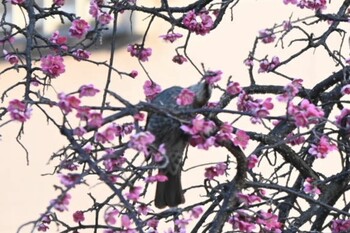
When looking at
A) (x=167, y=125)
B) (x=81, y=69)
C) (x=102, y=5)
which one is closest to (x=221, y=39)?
(x=81, y=69)

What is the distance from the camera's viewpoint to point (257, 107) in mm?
2002

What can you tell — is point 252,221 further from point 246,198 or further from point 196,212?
point 196,212

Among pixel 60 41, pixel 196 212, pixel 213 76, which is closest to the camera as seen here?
pixel 213 76

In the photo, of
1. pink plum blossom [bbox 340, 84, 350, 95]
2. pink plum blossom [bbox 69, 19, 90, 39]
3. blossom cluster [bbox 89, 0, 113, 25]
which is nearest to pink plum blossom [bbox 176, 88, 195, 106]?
pink plum blossom [bbox 340, 84, 350, 95]

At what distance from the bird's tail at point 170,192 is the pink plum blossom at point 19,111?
0.42 m

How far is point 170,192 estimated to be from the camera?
7.54ft

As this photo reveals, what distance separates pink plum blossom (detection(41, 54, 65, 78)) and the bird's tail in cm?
53

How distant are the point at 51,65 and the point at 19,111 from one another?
24.5 inches

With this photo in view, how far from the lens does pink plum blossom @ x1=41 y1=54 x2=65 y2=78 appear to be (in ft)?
8.56

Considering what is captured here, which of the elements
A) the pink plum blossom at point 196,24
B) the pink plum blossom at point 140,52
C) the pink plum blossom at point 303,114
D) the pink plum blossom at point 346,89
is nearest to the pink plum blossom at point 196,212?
the pink plum blossom at point 303,114

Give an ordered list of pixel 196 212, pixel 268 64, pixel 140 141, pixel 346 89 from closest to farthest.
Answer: pixel 140 141
pixel 196 212
pixel 346 89
pixel 268 64

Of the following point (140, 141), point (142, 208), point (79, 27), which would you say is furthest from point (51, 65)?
point (140, 141)

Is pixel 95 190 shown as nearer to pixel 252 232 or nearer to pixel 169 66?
pixel 169 66

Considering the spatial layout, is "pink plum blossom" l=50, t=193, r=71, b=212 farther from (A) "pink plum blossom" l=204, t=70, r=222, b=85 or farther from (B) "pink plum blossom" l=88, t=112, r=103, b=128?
(A) "pink plum blossom" l=204, t=70, r=222, b=85
